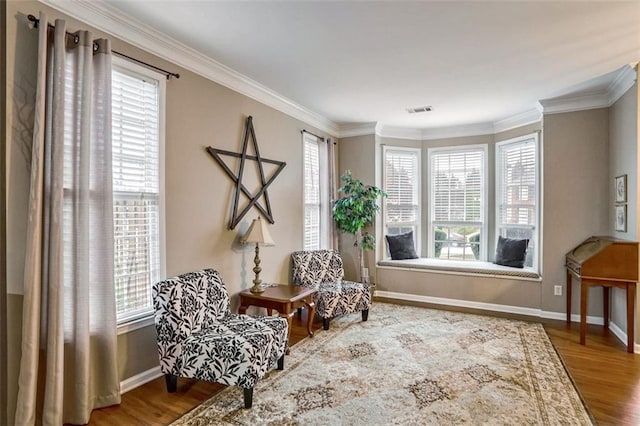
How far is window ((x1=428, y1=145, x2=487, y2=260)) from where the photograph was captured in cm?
555

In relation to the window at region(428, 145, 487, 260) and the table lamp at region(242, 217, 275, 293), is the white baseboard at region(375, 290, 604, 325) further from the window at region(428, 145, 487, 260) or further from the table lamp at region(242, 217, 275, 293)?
the table lamp at region(242, 217, 275, 293)

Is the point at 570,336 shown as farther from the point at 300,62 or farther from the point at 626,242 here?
the point at 300,62

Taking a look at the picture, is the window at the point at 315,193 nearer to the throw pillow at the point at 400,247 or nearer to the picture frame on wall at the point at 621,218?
the throw pillow at the point at 400,247

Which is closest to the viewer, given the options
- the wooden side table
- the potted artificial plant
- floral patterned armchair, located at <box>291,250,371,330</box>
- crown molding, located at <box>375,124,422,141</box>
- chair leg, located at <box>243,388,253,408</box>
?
chair leg, located at <box>243,388,253,408</box>

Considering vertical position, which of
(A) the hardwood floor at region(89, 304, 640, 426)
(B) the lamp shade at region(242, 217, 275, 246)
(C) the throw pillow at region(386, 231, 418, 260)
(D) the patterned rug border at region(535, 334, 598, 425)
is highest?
(B) the lamp shade at region(242, 217, 275, 246)

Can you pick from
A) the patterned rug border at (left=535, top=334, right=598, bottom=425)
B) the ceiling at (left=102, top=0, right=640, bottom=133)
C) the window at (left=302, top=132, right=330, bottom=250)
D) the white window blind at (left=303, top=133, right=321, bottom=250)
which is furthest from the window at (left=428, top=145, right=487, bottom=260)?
the patterned rug border at (left=535, top=334, right=598, bottom=425)

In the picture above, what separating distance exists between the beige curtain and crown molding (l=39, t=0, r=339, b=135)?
204 mm

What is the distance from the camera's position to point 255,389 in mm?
2625

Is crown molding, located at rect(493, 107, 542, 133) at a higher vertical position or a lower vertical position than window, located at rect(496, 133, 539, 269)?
higher

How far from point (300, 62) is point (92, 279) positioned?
7.90 ft

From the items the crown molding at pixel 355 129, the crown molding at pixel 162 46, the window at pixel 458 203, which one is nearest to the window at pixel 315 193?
the crown molding at pixel 355 129

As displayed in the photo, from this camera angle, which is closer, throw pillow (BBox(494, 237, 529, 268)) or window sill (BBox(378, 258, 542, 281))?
window sill (BBox(378, 258, 542, 281))

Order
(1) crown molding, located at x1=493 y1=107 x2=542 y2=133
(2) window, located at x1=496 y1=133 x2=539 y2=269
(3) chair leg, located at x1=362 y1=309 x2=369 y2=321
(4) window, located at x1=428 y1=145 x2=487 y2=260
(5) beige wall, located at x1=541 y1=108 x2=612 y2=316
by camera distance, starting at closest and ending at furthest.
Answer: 1. (5) beige wall, located at x1=541 y1=108 x2=612 y2=316
2. (3) chair leg, located at x1=362 y1=309 x2=369 y2=321
3. (1) crown molding, located at x1=493 y1=107 x2=542 y2=133
4. (2) window, located at x1=496 y1=133 x2=539 y2=269
5. (4) window, located at x1=428 y1=145 x2=487 y2=260

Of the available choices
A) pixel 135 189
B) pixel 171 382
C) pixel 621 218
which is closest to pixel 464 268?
pixel 621 218
